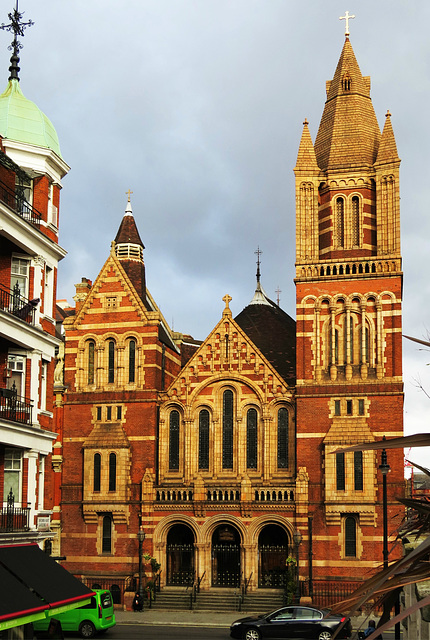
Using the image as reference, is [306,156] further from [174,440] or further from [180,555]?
[180,555]

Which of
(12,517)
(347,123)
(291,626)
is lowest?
(291,626)

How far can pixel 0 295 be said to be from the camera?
21844mm

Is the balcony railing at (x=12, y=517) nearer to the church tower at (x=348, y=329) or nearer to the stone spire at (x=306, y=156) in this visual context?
the church tower at (x=348, y=329)

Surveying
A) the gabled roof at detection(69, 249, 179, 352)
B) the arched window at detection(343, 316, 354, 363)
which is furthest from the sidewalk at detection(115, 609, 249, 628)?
the gabled roof at detection(69, 249, 179, 352)

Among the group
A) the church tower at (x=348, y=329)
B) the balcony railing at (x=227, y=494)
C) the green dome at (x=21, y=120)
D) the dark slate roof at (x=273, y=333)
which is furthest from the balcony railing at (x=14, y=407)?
the dark slate roof at (x=273, y=333)

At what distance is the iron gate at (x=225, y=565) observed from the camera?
4281cm

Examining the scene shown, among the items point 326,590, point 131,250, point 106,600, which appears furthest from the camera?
point 131,250

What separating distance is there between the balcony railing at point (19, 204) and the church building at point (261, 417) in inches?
865

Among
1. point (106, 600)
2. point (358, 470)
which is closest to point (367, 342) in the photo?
point (358, 470)

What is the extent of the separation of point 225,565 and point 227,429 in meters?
6.84

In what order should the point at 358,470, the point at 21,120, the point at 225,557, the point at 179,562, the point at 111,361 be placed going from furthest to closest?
the point at 111,361 < the point at 179,562 < the point at 225,557 < the point at 358,470 < the point at 21,120

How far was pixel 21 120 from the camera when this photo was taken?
24.7 m

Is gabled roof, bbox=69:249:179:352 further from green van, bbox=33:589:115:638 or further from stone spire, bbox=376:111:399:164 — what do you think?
green van, bbox=33:589:115:638

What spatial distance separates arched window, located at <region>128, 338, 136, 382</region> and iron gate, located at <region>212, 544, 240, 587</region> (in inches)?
387
